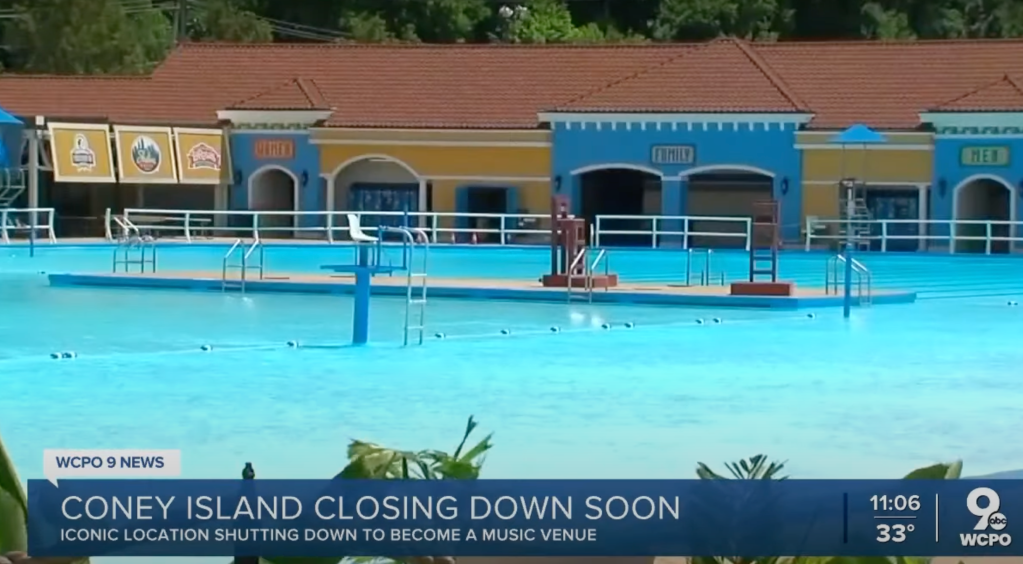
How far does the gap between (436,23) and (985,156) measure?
2984 cm

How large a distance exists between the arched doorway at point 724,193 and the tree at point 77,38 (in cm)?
2495

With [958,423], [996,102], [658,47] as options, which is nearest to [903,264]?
[996,102]

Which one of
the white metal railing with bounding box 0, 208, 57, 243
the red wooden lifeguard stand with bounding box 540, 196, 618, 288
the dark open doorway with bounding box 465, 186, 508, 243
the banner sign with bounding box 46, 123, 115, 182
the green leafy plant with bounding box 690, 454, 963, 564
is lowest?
the green leafy plant with bounding box 690, 454, 963, 564

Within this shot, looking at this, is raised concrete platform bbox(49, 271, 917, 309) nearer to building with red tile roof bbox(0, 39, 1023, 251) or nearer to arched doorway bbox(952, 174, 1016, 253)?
building with red tile roof bbox(0, 39, 1023, 251)

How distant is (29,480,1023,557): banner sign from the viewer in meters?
4.04

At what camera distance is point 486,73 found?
47688 millimetres

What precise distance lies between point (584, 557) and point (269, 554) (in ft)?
2.46

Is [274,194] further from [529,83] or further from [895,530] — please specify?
[895,530]

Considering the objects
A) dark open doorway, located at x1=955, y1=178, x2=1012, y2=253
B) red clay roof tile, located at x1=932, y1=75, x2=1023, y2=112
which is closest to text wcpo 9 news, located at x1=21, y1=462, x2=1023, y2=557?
dark open doorway, located at x1=955, y1=178, x2=1012, y2=253

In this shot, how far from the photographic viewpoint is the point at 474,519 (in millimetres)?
4102

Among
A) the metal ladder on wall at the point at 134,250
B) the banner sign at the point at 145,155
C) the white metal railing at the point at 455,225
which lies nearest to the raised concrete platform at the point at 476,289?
the metal ladder on wall at the point at 134,250

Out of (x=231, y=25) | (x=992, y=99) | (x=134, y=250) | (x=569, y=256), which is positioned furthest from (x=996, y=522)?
(x=231, y=25)

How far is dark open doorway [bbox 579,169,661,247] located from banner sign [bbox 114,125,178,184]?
972 cm

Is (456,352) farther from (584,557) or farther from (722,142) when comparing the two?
(722,142)
